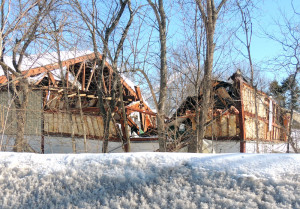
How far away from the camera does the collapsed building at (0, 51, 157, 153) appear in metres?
10.8

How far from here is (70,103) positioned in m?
13.2

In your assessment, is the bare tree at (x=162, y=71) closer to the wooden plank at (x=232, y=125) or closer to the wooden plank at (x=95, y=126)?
the wooden plank at (x=232, y=125)

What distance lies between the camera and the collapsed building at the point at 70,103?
35.3 ft

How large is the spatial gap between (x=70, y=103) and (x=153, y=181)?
11.0 meters

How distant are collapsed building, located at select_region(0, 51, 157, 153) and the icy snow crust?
6.55 meters

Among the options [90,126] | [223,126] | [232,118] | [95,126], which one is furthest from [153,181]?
[90,126]

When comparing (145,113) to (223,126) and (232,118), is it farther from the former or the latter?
(232,118)

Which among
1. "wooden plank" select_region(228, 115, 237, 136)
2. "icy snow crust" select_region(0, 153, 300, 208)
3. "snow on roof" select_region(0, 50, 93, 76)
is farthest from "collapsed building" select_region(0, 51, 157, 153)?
"icy snow crust" select_region(0, 153, 300, 208)

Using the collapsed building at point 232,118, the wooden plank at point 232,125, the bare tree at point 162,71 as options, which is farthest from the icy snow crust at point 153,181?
the wooden plank at point 232,125

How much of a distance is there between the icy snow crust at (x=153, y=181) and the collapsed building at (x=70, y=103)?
258 inches

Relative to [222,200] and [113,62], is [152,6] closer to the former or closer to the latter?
[113,62]

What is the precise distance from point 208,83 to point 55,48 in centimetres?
493

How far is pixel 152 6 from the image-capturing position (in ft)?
32.5

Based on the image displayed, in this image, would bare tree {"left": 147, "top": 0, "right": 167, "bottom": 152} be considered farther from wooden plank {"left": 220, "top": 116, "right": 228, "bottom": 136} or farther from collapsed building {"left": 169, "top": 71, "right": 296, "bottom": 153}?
wooden plank {"left": 220, "top": 116, "right": 228, "bottom": 136}
